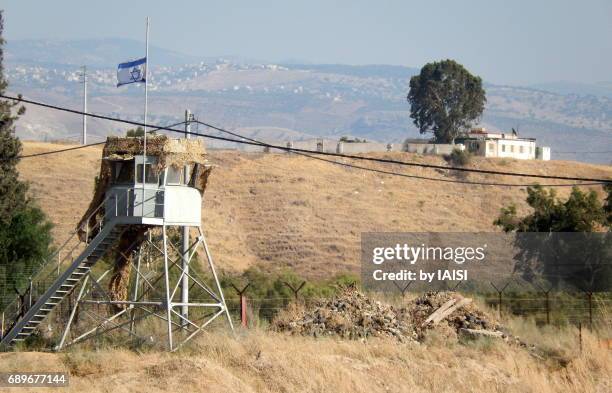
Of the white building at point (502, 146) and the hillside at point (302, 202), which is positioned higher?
the white building at point (502, 146)

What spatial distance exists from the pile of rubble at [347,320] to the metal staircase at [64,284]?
5981 mm

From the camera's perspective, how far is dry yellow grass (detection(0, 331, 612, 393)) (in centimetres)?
3022

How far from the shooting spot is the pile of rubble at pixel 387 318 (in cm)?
3738

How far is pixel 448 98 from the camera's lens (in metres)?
141

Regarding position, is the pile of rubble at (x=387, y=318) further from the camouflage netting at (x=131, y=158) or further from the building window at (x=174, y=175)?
the building window at (x=174, y=175)

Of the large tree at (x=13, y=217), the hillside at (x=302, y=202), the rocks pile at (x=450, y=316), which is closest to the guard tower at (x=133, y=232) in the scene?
the rocks pile at (x=450, y=316)

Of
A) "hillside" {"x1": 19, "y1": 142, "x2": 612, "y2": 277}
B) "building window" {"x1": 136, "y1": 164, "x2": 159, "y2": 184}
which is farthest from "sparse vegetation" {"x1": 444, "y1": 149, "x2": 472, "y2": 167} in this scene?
"building window" {"x1": 136, "y1": 164, "x2": 159, "y2": 184}

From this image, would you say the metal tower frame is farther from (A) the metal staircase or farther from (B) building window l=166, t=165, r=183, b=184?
(B) building window l=166, t=165, r=183, b=184

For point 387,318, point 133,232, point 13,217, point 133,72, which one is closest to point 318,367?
point 387,318

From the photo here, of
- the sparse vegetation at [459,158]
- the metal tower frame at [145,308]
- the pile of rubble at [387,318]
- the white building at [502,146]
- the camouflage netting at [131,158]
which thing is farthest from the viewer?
the white building at [502,146]

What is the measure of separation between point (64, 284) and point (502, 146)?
311ft

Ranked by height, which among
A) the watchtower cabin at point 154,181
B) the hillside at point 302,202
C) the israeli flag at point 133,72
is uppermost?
the israeli flag at point 133,72

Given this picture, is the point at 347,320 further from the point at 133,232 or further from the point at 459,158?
the point at 459,158

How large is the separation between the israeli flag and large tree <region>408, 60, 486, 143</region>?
338 feet
